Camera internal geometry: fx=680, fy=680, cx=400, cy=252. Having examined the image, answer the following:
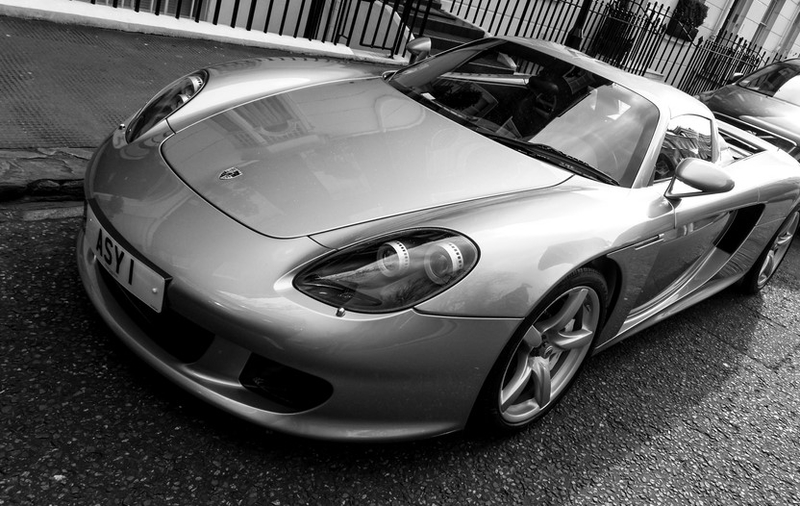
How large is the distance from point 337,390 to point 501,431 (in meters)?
0.75

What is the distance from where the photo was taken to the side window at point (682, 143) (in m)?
2.93

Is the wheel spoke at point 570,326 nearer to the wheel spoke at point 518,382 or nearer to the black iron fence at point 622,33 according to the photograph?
the wheel spoke at point 518,382

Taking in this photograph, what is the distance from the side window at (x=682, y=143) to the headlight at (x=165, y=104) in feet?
6.49

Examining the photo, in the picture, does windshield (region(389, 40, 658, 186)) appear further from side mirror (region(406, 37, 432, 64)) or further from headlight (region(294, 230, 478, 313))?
headlight (region(294, 230, 478, 313))

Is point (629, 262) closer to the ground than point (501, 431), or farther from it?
farther from it

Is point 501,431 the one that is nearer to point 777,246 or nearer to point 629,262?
point 629,262

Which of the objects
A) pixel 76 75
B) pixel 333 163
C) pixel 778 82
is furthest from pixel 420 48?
pixel 778 82

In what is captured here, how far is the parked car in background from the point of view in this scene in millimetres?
6516

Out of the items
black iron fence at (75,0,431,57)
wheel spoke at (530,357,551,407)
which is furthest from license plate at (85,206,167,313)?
black iron fence at (75,0,431,57)

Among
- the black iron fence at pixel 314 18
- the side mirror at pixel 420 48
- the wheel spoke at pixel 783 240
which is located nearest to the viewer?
the side mirror at pixel 420 48

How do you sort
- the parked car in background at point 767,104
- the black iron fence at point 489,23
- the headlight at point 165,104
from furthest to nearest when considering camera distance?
the black iron fence at point 489,23 < the parked car in background at point 767,104 < the headlight at point 165,104

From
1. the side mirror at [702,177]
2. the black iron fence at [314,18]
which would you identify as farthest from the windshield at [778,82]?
the side mirror at [702,177]

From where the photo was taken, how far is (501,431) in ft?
7.84

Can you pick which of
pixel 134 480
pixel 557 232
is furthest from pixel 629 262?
pixel 134 480
